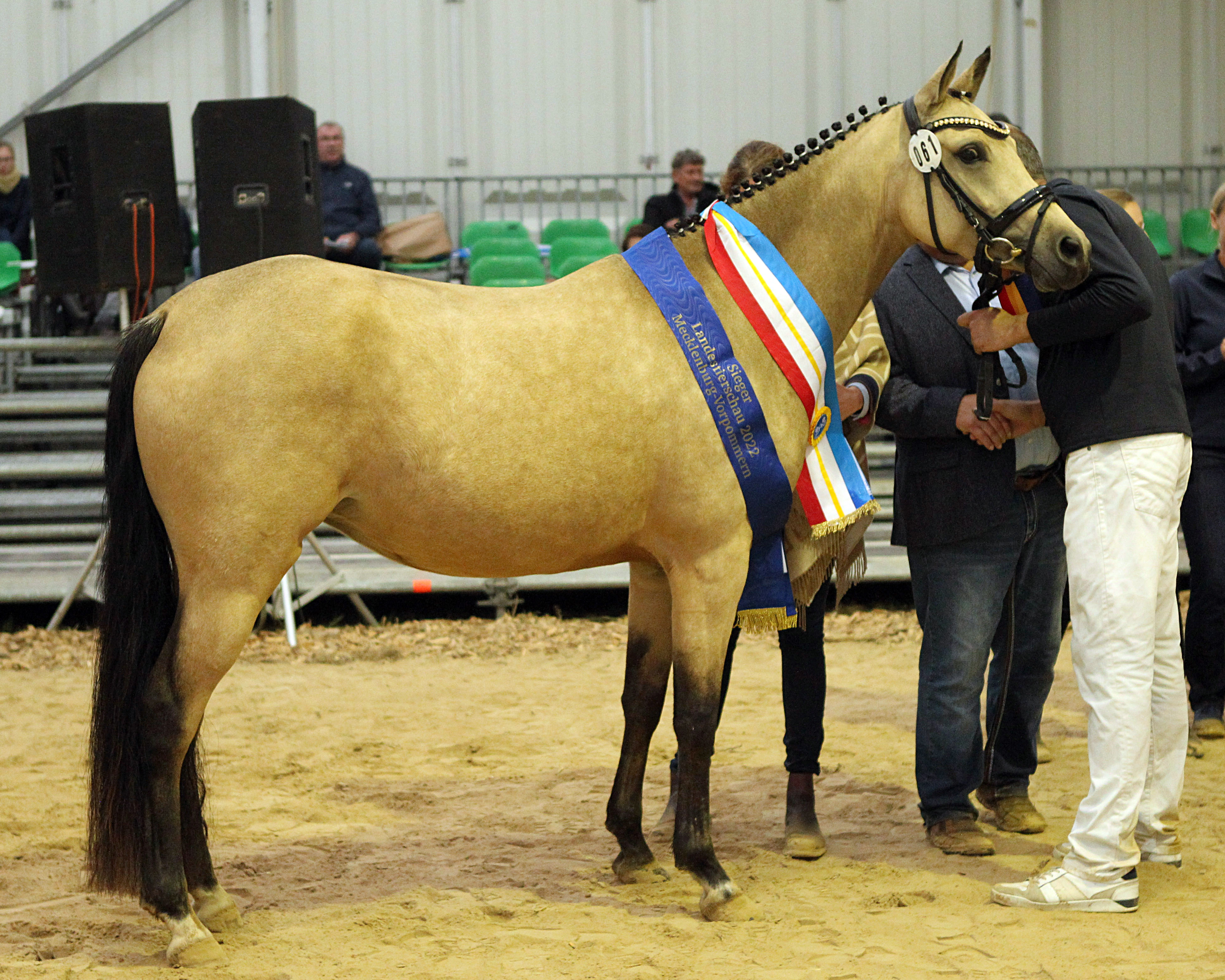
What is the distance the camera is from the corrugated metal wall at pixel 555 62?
11.8 m

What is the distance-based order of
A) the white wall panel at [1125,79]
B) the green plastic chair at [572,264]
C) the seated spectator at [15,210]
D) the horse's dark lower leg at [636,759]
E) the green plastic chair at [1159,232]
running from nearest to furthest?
1. the horse's dark lower leg at [636,759]
2. the green plastic chair at [572,264]
3. the seated spectator at [15,210]
4. the green plastic chair at [1159,232]
5. the white wall panel at [1125,79]

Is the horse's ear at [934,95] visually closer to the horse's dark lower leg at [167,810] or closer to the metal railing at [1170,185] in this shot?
the horse's dark lower leg at [167,810]

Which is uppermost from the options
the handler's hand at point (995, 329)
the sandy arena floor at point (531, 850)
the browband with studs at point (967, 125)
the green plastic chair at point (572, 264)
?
the green plastic chair at point (572, 264)

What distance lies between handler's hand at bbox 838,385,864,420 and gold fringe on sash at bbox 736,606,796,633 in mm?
658

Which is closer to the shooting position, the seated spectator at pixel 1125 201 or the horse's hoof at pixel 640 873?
the horse's hoof at pixel 640 873

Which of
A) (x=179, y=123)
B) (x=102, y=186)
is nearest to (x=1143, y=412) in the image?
(x=102, y=186)

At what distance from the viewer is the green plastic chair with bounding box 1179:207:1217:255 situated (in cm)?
1164

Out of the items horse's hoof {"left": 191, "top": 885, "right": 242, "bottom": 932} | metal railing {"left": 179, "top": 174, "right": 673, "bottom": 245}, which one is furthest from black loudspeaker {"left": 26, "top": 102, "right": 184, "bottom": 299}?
horse's hoof {"left": 191, "top": 885, "right": 242, "bottom": 932}

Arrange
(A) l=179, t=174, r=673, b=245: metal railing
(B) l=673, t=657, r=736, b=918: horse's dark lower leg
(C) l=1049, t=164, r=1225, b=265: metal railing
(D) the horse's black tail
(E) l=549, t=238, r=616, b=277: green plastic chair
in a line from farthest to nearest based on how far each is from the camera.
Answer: (C) l=1049, t=164, r=1225, b=265: metal railing, (A) l=179, t=174, r=673, b=245: metal railing, (E) l=549, t=238, r=616, b=277: green plastic chair, (B) l=673, t=657, r=736, b=918: horse's dark lower leg, (D) the horse's black tail

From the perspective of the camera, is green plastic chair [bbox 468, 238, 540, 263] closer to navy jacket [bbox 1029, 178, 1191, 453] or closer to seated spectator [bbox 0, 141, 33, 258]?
seated spectator [bbox 0, 141, 33, 258]

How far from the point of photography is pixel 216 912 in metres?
3.29

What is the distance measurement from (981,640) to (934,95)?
5.31 ft

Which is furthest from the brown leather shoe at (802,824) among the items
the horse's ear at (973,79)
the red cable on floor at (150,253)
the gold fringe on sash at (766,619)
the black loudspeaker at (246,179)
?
the red cable on floor at (150,253)

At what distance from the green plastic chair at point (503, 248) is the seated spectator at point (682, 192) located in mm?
1392
